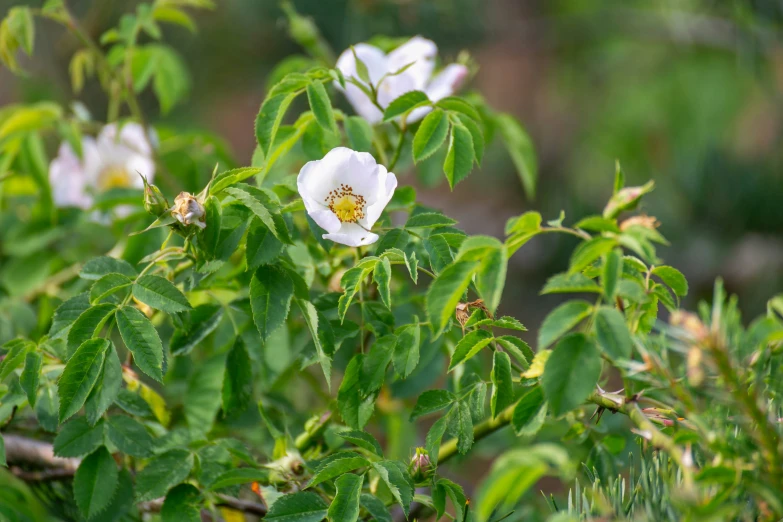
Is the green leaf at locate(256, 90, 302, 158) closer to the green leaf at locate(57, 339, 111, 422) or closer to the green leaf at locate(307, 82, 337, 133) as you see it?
the green leaf at locate(307, 82, 337, 133)

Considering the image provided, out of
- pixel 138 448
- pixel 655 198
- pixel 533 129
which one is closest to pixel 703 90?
pixel 533 129

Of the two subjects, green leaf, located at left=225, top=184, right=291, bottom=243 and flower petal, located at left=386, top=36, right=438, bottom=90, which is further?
flower petal, located at left=386, top=36, right=438, bottom=90

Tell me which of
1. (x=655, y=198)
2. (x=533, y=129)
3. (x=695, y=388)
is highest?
(x=695, y=388)

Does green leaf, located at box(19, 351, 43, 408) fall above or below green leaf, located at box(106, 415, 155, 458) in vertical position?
above

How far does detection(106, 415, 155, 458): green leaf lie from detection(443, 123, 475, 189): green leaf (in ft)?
1.00

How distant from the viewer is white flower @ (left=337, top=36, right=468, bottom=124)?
766 millimetres

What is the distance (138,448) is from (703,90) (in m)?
3.28

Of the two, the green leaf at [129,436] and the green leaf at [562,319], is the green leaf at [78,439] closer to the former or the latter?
the green leaf at [129,436]

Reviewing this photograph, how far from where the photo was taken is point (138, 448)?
1.86 feet

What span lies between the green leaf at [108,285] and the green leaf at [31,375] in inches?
2.2

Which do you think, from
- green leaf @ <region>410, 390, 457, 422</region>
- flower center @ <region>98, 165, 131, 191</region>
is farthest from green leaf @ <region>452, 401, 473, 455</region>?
flower center @ <region>98, 165, 131, 191</region>

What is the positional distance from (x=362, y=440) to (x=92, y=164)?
696mm

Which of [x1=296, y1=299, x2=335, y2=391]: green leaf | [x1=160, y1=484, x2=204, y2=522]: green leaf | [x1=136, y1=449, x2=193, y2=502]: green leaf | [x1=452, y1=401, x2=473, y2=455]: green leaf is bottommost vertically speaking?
[x1=160, y1=484, x2=204, y2=522]: green leaf

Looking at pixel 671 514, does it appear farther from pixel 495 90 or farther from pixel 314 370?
pixel 495 90
